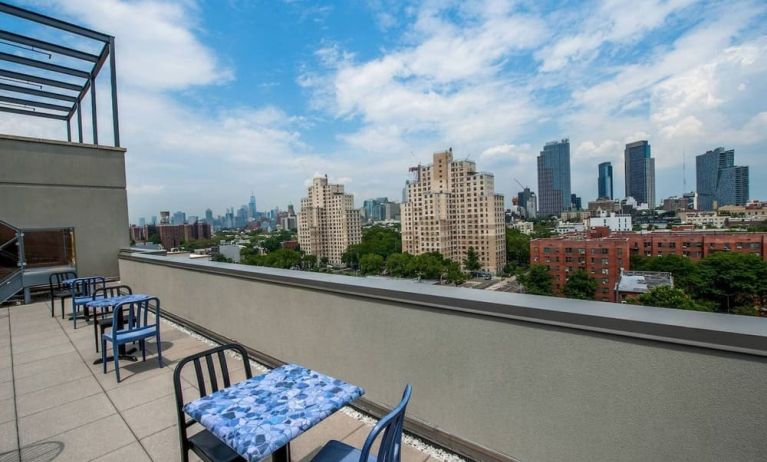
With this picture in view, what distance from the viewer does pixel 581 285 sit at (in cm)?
2544

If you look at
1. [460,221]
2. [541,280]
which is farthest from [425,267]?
[541,280]

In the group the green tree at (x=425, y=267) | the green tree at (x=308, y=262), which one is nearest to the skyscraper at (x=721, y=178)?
the green tree at (x=425, y=267)

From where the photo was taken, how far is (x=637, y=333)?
4.70ft

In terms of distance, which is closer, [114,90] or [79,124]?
[114,90]

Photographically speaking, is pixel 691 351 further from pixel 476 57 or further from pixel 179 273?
pixel 476 57

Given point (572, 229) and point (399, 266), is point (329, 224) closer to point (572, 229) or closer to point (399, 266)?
point (399, 266)

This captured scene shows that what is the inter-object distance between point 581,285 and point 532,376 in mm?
27926

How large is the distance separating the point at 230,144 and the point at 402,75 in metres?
9.00

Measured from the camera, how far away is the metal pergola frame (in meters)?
7.34

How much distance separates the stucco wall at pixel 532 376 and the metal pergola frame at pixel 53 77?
9180 mm

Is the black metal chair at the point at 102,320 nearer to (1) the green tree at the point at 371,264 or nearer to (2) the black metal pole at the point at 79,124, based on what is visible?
(2) the black metal pole at the point at 79,124

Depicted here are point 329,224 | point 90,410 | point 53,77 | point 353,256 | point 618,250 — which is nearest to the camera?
point 90,410

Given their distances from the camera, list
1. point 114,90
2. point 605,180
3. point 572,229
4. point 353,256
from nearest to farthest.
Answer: point 114,90 → point 353,256 → point 572,229 → point 605,180

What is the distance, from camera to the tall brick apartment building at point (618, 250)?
1559 centimetres
